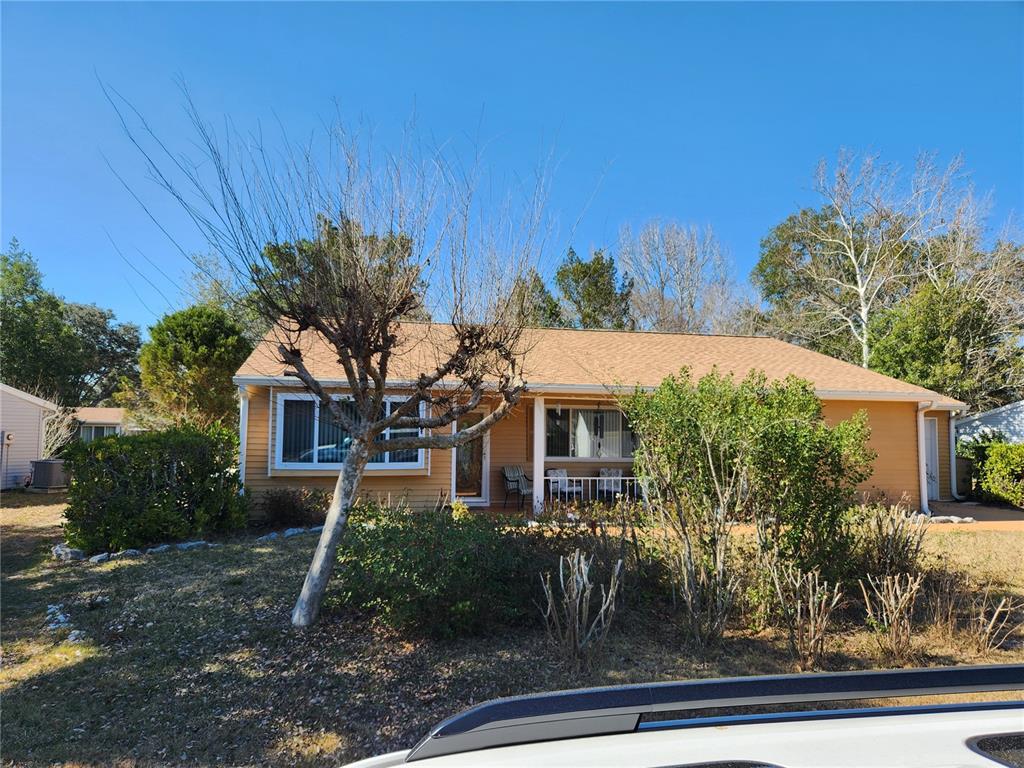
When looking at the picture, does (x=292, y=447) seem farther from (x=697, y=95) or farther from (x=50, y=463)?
(x=50, y=463)

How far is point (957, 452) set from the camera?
647 inches

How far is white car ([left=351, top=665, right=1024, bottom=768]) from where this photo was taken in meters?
1.09

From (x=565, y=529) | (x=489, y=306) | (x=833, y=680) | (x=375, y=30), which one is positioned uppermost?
(x=375, y=30)

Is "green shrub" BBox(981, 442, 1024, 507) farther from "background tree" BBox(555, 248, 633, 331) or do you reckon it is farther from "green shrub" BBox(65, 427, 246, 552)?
"green shrub" BBox(65, 427, 246, 552)

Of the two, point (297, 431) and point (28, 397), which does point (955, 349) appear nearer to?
point (297, 431)

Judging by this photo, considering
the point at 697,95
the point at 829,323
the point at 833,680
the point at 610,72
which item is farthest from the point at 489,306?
the point at 829,323

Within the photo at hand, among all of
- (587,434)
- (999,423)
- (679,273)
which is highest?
(679,273)

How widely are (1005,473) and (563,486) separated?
11.5 m

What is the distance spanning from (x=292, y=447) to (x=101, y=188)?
5.79m

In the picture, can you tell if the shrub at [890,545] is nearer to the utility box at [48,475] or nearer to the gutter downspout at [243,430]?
the gutter downspout at [243,430]

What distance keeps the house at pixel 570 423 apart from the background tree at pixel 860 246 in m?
10.7

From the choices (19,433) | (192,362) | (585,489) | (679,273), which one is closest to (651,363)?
(585,489)

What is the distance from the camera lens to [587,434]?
46.2 feet

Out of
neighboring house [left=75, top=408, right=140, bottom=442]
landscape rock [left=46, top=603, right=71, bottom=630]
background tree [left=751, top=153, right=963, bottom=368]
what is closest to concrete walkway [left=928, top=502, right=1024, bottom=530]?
background tree [left=751, top=153, right=963, bottom=368]
